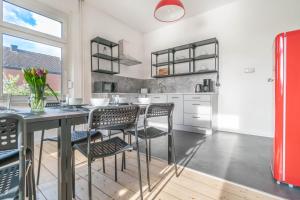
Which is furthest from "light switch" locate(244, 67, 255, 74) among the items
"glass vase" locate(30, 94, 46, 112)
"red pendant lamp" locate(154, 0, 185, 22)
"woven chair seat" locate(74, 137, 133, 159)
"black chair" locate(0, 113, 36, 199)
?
"black chair" locate(0, 113, 36, 199)

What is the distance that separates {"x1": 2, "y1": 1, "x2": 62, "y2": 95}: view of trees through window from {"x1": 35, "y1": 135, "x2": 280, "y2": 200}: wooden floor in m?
1.72

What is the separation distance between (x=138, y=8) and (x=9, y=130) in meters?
4.11

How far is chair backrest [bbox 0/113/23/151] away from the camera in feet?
1.97

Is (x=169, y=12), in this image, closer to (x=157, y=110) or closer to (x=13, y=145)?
(x=157, y=110)

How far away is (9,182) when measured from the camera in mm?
726

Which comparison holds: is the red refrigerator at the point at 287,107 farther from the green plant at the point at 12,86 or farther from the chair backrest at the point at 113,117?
the green plant at the point at 12,86

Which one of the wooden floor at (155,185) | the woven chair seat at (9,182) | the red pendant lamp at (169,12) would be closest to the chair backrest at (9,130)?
the woven chair seat at (9,182)

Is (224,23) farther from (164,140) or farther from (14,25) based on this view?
(14,25)

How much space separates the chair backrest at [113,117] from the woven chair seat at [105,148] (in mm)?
182

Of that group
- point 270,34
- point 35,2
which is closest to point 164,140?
point 270,34

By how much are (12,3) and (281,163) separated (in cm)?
449

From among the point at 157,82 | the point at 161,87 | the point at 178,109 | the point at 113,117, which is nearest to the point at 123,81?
the point at 157,82

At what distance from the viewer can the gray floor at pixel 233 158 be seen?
58.0 inches

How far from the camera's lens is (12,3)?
2.65 m
